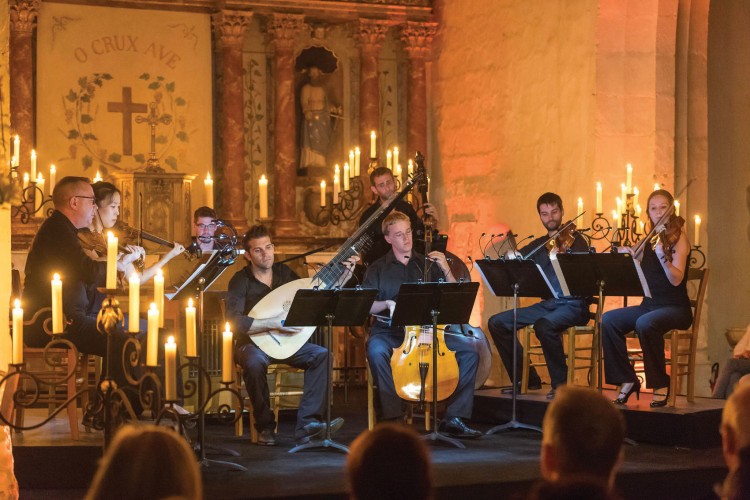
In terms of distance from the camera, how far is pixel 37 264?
6.30m

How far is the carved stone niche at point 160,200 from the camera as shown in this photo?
34.8ft

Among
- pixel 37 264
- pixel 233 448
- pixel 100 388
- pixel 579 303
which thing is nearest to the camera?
pixel 100 388

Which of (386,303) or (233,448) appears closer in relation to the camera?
(233,448)

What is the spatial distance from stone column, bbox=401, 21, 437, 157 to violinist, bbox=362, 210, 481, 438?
15.7 feet

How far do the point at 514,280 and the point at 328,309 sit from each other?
4.61ft

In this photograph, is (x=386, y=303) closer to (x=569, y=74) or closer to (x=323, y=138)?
(x=569, y=74)

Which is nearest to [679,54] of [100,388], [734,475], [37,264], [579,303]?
[579,303]

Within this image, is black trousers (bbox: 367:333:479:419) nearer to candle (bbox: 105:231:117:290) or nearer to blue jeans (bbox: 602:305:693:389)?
blue jeans (bbox: 602:305:693:389)

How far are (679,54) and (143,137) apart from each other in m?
5.12

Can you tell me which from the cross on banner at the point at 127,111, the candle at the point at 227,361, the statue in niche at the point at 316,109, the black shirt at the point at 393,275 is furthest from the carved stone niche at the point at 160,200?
the candle at the point at 227,361

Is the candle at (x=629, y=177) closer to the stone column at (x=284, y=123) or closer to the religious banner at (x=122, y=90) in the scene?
the stone column at (x=284, y=123)

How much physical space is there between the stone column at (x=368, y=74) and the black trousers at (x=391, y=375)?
495cm

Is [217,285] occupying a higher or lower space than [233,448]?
higher

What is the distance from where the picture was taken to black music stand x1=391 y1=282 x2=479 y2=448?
21.9 ft
